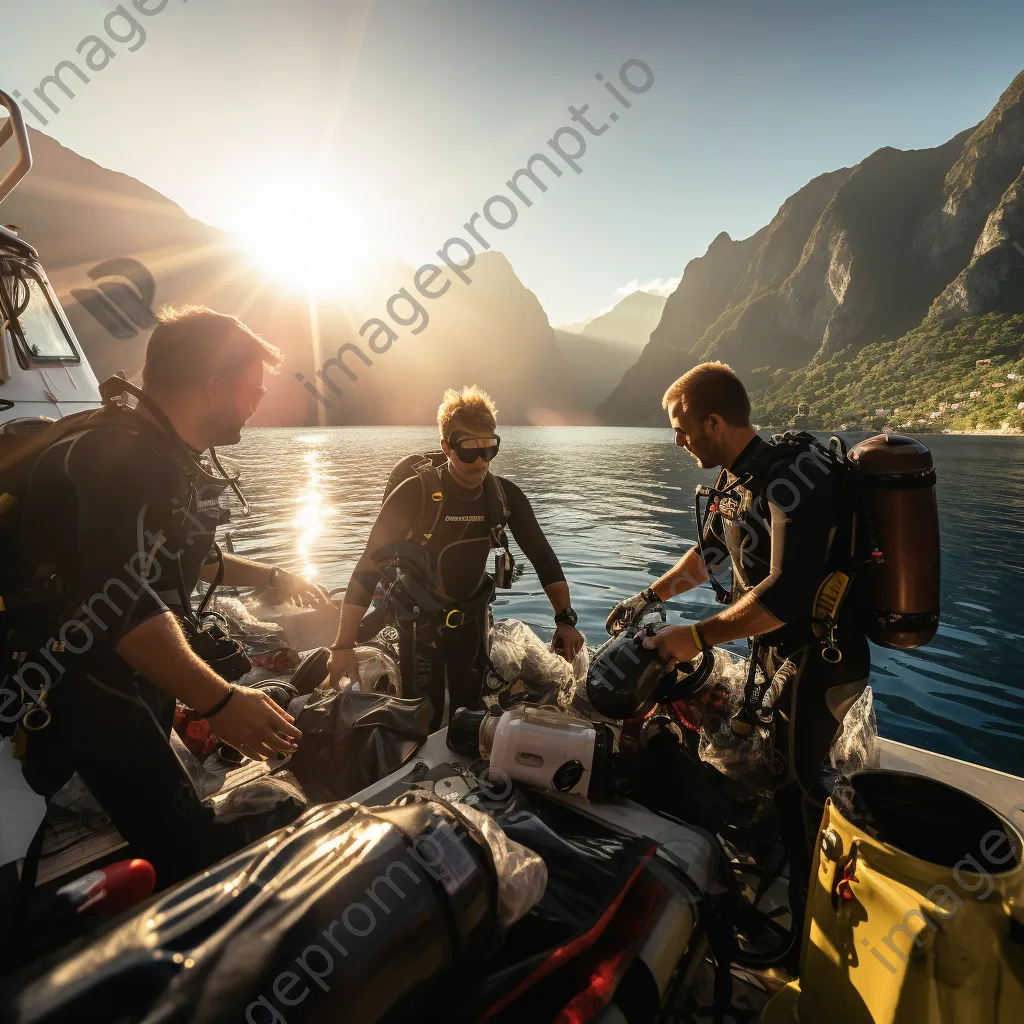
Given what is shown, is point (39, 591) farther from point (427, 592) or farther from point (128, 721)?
point (427, 592)

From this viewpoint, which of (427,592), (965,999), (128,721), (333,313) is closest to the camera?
(965,999)

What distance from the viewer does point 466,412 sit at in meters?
3.80

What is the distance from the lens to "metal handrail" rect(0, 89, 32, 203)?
13.5 ft

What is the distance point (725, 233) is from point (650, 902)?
231 meters

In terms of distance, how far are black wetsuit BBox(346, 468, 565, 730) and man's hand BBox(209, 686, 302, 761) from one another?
80.5 inches

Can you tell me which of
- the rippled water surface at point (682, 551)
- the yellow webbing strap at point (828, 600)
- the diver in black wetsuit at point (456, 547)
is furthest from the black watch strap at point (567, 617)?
the rippled water surface at point (682, 551)

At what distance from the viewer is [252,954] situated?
0.93m

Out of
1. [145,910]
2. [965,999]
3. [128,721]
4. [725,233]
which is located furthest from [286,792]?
[725,233]

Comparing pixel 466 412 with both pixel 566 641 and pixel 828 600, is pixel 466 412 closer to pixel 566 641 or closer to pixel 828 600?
pixel 566 641

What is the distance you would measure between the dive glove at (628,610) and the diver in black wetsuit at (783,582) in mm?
542

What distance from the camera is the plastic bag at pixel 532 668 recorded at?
14.3ft

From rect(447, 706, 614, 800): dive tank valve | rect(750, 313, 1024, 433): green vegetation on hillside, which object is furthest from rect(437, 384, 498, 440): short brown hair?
rect(750, 313, 1024, 433): green vegetation on hillside

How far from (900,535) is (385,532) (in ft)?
9.94

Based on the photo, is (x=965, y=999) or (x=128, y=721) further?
(x=128, y=721)
